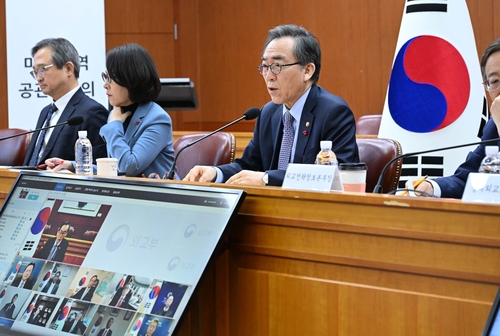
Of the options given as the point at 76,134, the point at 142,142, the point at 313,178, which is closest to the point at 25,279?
the point at 313,178

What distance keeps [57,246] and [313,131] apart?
1.15 meters

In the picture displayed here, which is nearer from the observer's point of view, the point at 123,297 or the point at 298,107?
the point at 123,297

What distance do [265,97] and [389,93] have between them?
2634 millimetres

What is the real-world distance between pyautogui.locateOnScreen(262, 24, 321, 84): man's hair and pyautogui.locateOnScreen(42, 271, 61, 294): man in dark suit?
1335mm

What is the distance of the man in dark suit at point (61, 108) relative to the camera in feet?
10.5

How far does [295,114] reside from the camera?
99.2 inches

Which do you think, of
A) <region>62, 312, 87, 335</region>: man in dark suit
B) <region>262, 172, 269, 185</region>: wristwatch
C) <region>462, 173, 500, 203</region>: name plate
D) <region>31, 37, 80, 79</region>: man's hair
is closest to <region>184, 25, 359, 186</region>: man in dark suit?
<region>262, 172, 269, 185</region>: wristwatch

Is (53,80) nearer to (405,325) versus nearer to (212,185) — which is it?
(212,185)

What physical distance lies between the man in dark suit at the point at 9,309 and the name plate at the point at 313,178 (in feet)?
2.28

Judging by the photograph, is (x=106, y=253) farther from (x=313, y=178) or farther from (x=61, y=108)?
(x=61, y=108)

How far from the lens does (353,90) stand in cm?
595

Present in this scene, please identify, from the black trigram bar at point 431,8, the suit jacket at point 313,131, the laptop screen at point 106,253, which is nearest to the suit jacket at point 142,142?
the suit jacket at point 313,131

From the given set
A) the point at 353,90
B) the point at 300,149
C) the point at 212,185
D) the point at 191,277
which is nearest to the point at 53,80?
the point at 300,149

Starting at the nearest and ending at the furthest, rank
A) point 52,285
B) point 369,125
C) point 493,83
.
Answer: point 52,285 < point 493,83 < point 369,125
